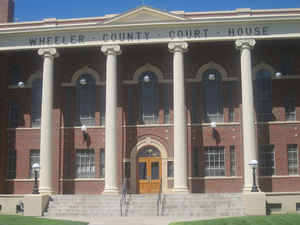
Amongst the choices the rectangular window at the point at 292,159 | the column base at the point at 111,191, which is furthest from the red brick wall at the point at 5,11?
the rectangular window at the point at 292,159

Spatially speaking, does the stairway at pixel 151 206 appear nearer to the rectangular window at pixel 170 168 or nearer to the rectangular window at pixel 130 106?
the rectangular window at pixel 170 168

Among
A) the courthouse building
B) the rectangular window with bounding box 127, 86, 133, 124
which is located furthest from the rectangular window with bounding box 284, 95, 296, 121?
the rectangular window with bounding box 127, 86, 133, 124

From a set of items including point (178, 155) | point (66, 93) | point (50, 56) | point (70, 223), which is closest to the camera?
point (70, 223)

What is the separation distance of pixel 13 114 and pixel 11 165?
333 centimetres

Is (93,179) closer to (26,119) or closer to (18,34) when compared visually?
(26,119)

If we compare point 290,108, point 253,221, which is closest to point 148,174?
point 290,108

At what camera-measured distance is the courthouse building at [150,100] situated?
2670cm

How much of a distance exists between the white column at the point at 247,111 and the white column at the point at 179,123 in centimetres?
323

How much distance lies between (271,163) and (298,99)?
4299 mm

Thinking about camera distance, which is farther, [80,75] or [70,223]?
[80,75]

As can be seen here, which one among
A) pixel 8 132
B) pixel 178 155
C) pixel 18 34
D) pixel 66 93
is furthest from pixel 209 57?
pixel 8 132

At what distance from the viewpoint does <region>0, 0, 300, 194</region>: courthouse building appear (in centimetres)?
2670

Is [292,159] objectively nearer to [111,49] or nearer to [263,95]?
[263,95]

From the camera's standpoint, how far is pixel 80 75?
98.9 feet
